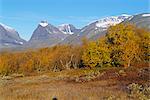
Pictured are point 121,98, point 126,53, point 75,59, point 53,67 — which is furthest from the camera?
point 53,67

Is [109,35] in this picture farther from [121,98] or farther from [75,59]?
[121,98]

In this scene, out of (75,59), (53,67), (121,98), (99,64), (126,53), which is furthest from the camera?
(53,67)

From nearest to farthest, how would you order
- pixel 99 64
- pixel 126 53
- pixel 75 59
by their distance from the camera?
pixel 126 53, pixel 99 64, pixel 75 59

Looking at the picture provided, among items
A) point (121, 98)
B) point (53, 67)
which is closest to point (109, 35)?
point (53, 67)

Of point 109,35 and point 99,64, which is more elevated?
point 109,35

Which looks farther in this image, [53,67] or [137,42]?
[53,67]

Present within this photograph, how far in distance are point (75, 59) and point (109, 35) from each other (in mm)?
28092

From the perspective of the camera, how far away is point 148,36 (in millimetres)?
84750

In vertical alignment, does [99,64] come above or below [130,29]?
below

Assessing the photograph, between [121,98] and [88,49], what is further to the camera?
[88,49]

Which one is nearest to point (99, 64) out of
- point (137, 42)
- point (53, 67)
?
point (137, 42)

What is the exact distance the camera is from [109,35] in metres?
85.6

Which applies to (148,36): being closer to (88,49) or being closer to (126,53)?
(126,53)

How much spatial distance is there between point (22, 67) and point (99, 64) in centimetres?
4565
